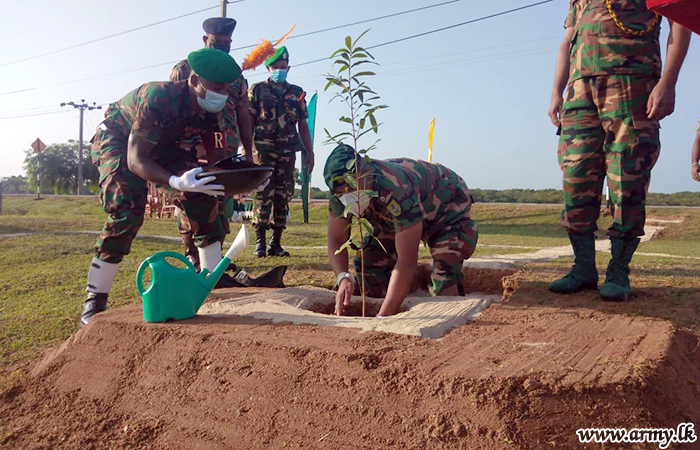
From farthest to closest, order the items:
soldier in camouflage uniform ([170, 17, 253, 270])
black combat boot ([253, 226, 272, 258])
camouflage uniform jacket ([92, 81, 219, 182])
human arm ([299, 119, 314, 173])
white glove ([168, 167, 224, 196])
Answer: human arm ([299, 119, 314, 173]), black combat boot ([253, 226, 272, 258]), soldier in camouflage uniform ([170, 17, 253, 270]), camouflage uniform jacket ([92, 81, 219, 182]), white glove ([168, 167, 224, 196])

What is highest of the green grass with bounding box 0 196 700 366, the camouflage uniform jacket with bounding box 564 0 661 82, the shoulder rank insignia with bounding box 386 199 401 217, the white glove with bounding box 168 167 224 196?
the camouflage uniform jacket with bounding box 564 0 661 82

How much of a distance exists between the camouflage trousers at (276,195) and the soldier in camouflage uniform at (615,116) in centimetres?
351

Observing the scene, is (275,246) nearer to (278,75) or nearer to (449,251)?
(278,75)

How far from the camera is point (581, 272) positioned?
11.7ft

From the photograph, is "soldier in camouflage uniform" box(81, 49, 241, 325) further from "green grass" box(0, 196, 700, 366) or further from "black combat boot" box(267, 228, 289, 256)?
"black combat boot" box(267, 228, 289, 256)

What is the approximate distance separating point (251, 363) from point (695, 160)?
435cm

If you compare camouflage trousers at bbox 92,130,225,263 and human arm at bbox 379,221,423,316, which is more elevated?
camouflage trousers at bbox 92,130,225,263

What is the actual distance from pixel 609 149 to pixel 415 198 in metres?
1.19

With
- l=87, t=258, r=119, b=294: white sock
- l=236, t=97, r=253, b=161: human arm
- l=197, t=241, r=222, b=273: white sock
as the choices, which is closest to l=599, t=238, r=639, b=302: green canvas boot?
l=197, t=241, r=222, b=273: white sock

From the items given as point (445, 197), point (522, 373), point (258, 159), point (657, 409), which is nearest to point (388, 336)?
point (522, 373)

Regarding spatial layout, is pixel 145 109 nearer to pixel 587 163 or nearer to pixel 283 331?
pixel 283 331

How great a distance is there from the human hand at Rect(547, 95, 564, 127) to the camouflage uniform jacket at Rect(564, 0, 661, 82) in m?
0.38

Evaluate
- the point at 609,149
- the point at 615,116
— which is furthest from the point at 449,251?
the point at 615,116

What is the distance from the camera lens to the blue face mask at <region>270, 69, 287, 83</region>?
627cm
